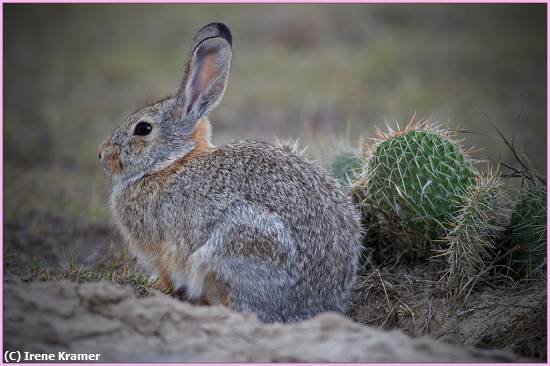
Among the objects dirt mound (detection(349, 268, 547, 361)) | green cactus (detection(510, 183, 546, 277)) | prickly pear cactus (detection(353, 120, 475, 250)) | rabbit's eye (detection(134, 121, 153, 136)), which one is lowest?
dirt mound (detection(349, 268, 547, 361))

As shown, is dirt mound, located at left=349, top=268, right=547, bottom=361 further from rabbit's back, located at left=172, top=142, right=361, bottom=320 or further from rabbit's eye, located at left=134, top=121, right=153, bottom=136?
rabbit's eye, located at left=134, top=121, right=153, bottom=136

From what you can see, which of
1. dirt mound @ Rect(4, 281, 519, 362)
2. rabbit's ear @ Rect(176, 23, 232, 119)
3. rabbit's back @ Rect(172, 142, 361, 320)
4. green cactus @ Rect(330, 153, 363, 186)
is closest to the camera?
dirt mound @ Rect(4, 281, 519, 362)

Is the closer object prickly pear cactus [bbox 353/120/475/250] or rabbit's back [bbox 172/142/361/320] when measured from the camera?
rabbit's back [bbox 172/142/361/320]

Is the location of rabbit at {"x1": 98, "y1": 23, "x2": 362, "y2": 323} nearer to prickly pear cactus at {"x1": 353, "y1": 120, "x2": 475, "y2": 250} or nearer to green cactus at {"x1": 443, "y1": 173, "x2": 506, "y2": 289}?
prickly pear cactus at {"x1": 353, "y1": 120, "x2": 475, "y2": 250}

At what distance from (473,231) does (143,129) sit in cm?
274

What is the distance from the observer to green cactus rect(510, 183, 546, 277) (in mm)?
5402

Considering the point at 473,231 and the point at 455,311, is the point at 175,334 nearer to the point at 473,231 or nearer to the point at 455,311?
the point at 455,311

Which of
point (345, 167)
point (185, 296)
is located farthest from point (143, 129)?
point (345, 167)

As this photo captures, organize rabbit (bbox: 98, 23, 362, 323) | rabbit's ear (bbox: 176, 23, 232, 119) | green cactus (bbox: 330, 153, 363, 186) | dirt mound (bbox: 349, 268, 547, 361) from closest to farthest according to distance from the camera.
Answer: dirt mound (bbox: 349, 268, 547, 361)
rabbit (bbox: 98, 23, 362, 323)
rabbit's ear (bbox: 176, 23, 232, 119)
green cactus (bbox: 330, 153, 363, 186)

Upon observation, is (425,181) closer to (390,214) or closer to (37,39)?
(390,214)

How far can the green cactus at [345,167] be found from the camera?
255 inches

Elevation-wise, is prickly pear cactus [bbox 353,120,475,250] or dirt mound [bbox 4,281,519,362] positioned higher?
prickly pear cactus [bbox 353,120,475,250]

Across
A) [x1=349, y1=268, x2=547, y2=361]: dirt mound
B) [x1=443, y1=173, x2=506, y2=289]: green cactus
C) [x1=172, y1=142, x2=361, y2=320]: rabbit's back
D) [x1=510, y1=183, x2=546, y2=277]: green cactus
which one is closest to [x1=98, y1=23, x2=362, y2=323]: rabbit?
[x1=172, y1=142, x2=361, y2=320]: rabbit's back

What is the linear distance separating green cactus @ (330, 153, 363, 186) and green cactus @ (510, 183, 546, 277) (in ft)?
4.81
